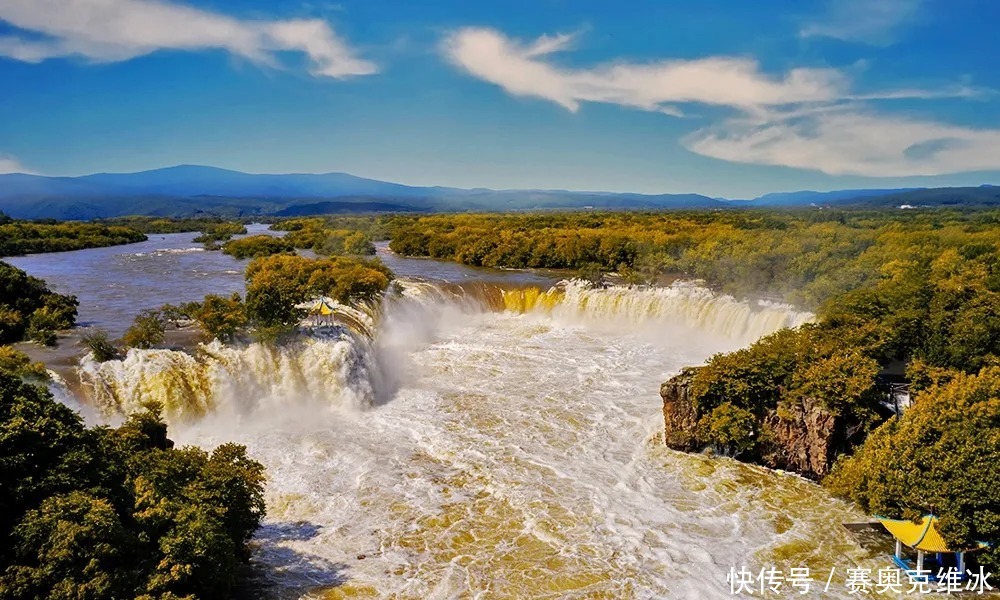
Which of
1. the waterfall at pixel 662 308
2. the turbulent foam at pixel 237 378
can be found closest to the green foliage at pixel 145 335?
the turbulent foam at pixel 237 378

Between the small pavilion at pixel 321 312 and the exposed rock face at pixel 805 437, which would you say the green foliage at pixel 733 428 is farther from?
the small pavilion at pixel 321 312

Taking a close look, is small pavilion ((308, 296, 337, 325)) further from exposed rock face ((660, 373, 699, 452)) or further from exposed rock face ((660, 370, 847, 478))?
exposed rock face ((660, 370, 847, 478))

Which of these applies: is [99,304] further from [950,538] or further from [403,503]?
[950,538]

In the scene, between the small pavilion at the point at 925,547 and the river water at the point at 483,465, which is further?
the river water at the point at 483,465

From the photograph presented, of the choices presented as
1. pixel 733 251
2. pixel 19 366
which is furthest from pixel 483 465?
pixel 733 251

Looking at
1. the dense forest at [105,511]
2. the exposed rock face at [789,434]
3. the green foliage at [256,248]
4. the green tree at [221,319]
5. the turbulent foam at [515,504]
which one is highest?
the green foliage at [256,248]
